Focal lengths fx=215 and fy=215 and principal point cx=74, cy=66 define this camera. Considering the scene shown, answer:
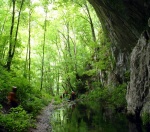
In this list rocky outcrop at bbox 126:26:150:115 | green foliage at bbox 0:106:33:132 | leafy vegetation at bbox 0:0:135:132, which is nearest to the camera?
green foliage at bbox 0:106:33:132

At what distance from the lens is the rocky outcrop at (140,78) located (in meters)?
11.3

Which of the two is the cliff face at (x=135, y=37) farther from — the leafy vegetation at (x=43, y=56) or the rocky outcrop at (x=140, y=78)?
the leafy vegetation at (x=43, y=56)

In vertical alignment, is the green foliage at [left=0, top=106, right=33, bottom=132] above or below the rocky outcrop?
below

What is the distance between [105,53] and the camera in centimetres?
2558

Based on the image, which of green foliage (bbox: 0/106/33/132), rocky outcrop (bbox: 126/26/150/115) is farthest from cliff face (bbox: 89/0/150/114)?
green foliage (bbox: 0/106/33/132)

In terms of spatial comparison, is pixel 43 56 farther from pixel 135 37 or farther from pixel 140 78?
pixel 140 78

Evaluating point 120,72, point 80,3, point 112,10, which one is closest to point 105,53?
point 120,72

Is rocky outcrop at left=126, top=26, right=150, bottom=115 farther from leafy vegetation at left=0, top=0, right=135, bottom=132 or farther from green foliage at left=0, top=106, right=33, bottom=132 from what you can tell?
green foliage at left=0, top=106, right=33, bottom=132

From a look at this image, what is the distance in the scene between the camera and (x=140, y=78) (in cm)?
1209

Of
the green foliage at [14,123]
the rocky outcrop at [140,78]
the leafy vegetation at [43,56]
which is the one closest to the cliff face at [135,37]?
the rocky outcrop at [140,78]

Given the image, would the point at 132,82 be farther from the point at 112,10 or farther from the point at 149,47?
the point at 112,10

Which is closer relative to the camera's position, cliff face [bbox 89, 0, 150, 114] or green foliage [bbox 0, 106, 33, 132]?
green foliage [bbox 0, 106, 33, 132]

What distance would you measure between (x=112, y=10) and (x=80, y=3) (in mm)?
14251

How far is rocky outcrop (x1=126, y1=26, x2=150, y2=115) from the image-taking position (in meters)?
11.3
